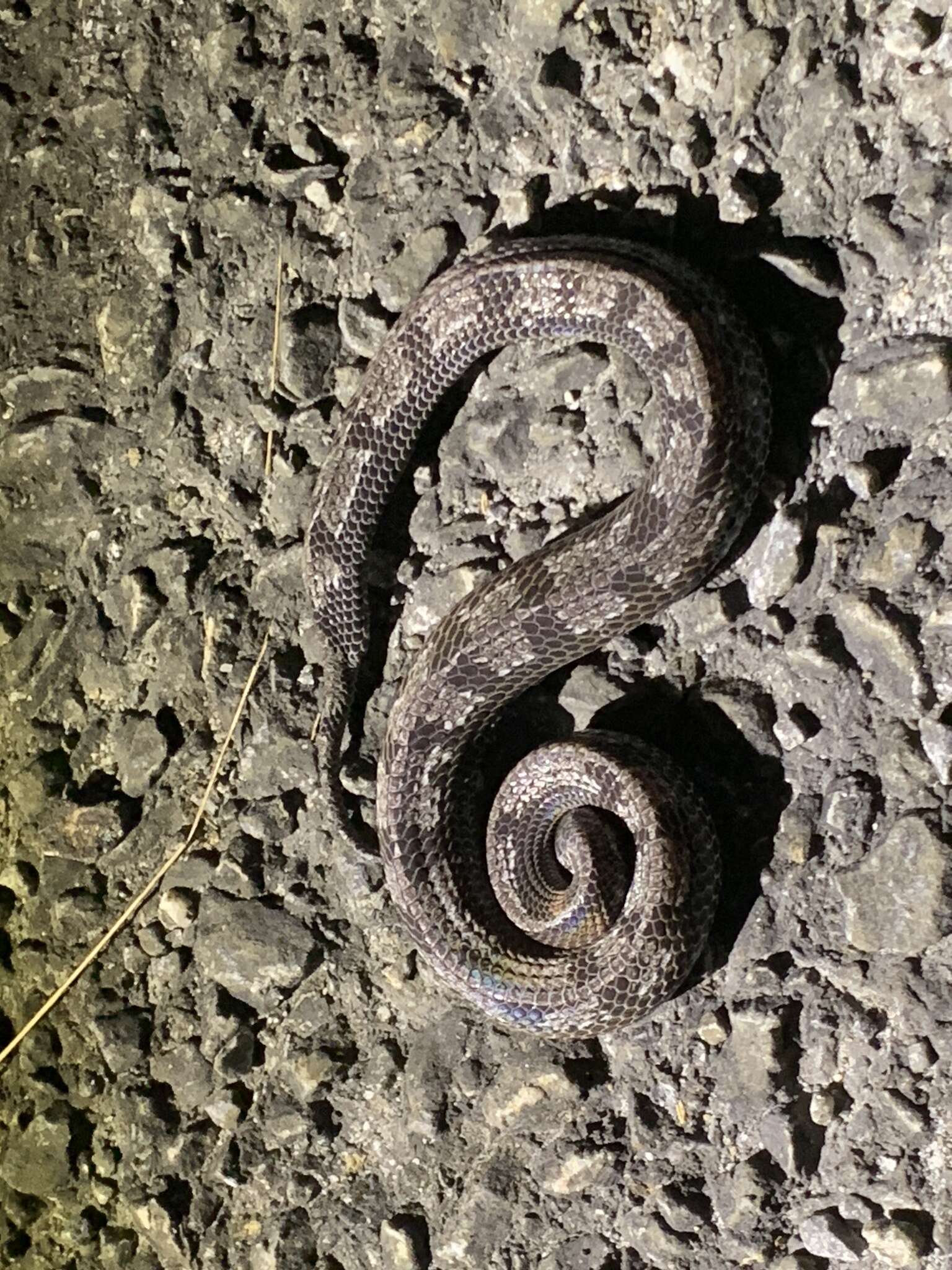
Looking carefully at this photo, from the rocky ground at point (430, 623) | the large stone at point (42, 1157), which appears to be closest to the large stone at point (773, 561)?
the rocky ground at point (430, 623)

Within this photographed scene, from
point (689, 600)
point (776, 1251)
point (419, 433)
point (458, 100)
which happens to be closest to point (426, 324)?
point (419, 433)

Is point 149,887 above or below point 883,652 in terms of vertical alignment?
below

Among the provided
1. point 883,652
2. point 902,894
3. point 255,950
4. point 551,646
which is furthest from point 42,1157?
point 883,652

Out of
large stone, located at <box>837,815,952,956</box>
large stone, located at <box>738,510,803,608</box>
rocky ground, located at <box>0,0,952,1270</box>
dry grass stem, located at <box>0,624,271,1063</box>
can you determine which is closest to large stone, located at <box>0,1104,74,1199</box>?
rocky ground, located at <box>0,0,952,1270</box>

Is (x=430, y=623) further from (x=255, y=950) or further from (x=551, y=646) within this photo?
(x=255, y=950)

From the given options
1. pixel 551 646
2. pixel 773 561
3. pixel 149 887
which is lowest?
pixel 149 887

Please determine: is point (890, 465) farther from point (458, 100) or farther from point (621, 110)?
point (458, 100)
